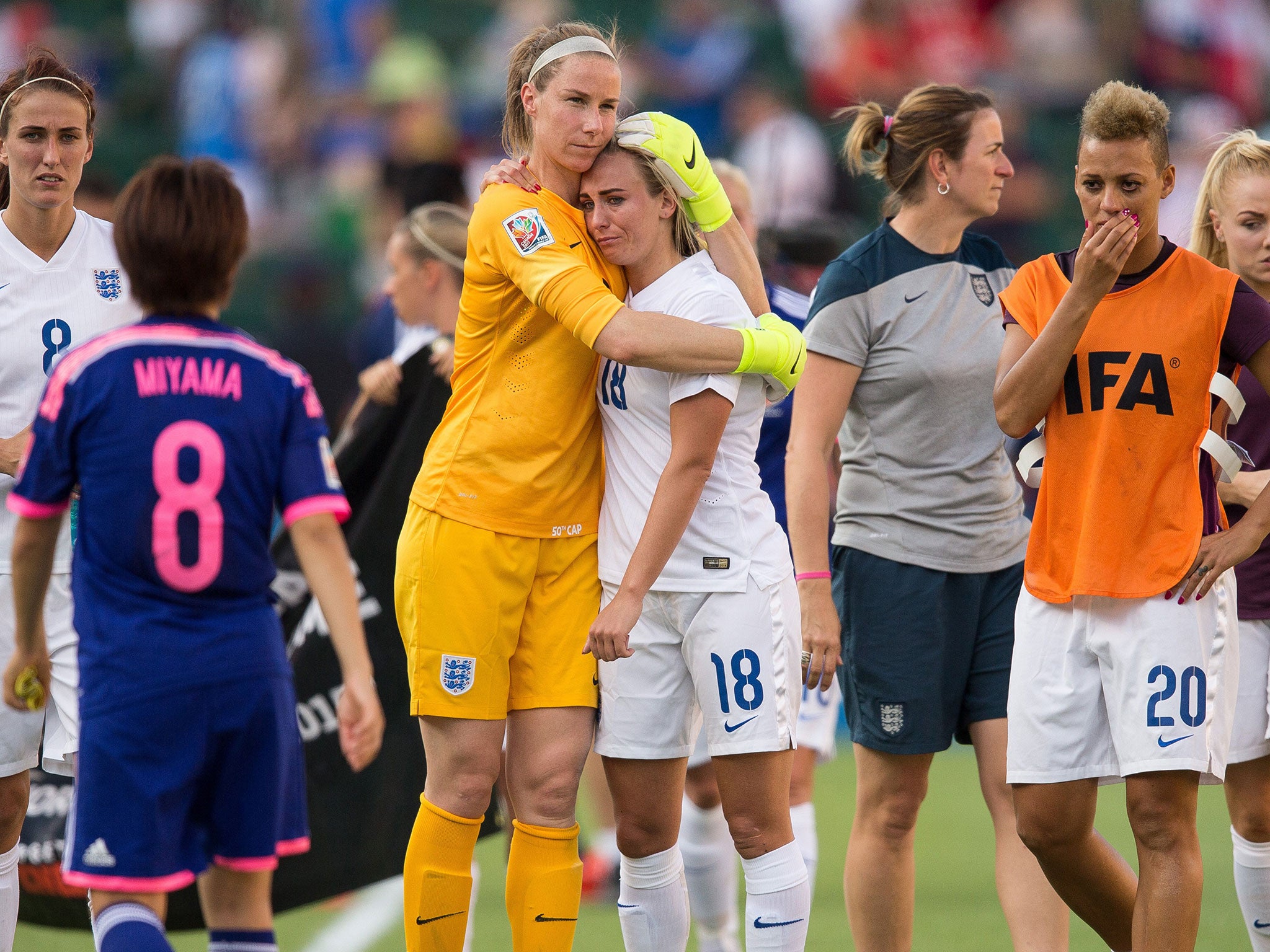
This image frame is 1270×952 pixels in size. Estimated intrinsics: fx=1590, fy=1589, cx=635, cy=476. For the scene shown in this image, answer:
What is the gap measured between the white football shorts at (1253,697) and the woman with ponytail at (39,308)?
3169 mm

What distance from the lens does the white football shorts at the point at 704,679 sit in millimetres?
3912

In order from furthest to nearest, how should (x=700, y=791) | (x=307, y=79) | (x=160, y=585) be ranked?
(x=307, y=79) < (x=700, y=791) < (x=160, y=585)

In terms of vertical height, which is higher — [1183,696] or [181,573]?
[181,573]

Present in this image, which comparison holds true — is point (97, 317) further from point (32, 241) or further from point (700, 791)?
point (700, 791)

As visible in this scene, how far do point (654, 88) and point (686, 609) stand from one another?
11.5 metres

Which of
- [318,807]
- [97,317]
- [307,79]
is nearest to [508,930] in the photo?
[318,807]

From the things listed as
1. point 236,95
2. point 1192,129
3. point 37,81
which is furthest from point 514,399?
point 236,95

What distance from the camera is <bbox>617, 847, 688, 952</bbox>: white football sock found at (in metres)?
4.07

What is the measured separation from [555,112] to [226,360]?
1.13m

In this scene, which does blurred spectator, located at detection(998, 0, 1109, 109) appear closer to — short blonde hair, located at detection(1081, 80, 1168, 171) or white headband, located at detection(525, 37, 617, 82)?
short blonde hair, located at detection(1081, 80, 1168, 171)

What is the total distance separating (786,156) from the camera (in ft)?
43.0

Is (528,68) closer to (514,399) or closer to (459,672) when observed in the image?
(514,399)

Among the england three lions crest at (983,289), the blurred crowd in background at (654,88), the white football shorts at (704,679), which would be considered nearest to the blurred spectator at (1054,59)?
the blurred crowd in background at (654,88)

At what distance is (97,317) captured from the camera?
179 inches
